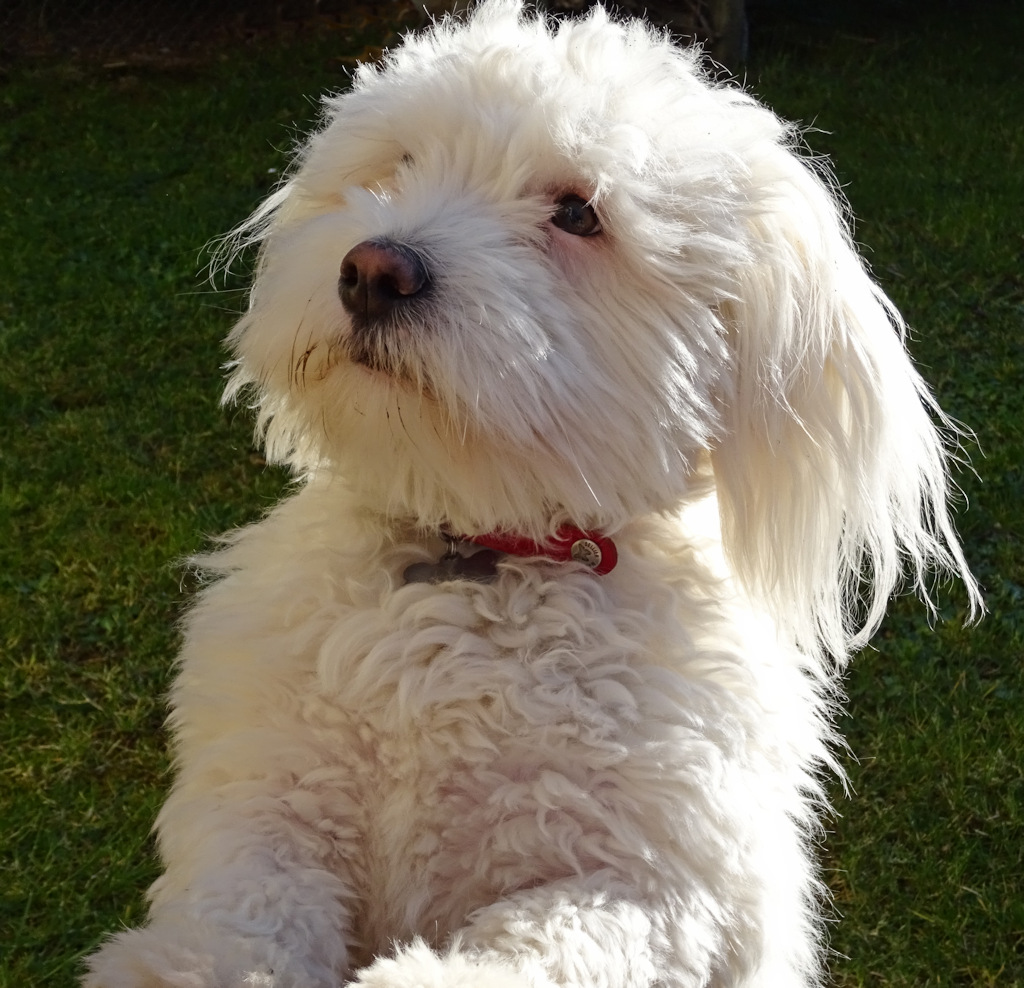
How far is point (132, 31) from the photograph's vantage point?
738 cm

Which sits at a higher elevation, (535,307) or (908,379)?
(535,307)

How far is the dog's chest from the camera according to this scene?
5.77 ft

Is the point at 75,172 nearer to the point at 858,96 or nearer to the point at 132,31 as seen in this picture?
the point at 132,31

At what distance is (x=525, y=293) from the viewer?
178 centimetres

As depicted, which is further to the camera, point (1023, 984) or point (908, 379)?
point (1023, 984)

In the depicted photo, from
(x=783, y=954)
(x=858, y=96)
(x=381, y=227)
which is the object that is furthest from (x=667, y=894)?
(x=858, y=96)

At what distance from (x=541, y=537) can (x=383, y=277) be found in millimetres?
532

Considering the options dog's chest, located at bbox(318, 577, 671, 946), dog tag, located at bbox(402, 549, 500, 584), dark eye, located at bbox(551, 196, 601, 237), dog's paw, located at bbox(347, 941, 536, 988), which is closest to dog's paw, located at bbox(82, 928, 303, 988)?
dog's paw, located at bbox(347, 941, 536, 988)

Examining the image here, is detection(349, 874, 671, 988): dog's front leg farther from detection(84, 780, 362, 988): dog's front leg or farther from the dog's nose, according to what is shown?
the dog's nose

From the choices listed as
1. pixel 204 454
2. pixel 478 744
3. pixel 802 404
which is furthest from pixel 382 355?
pixel 204 454

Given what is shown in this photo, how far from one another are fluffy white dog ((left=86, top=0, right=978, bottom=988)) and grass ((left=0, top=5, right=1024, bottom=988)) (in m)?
1.03

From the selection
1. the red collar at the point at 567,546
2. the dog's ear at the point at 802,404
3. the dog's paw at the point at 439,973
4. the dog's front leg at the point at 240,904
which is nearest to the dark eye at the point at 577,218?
the dog's ear at the point at 802,404

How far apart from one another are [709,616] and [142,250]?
4.11 m

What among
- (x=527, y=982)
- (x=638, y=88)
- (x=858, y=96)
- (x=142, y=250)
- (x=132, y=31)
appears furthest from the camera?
(x=132, y=31)
